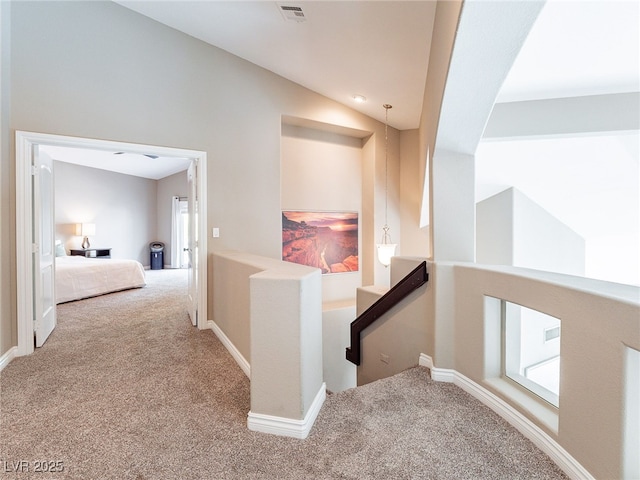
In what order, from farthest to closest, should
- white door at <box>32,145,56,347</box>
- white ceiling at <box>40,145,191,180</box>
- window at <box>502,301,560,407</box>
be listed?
white ceiling at <box>40,145,191,180</box> < window at <box>502,301,560,407</box> < white door at <box>32,145,56,347</box>

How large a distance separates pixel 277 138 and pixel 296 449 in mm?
3485

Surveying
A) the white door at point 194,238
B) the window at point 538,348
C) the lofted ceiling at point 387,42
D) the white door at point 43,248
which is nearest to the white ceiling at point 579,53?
the lofted ceiling at point 387,42

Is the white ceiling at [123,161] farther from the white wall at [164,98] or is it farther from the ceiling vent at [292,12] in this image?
the ceiling vent at [292,12]

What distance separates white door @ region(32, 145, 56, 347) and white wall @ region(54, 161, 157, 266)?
15.8ft

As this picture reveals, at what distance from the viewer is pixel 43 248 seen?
3.09m

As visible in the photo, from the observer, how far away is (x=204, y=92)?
139 inches

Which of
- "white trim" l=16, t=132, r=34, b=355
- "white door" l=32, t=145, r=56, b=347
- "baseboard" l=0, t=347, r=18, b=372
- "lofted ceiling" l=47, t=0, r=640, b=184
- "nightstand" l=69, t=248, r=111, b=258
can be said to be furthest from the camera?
"nightstand" l=69, t=248, r=111, b=258

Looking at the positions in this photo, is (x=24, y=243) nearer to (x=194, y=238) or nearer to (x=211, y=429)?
(x=194, y=238)

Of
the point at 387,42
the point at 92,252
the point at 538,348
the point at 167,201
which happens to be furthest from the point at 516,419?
the point at 167,201

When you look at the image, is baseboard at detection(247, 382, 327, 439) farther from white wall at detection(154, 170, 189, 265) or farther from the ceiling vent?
white wall at detection(154, 170, 189, 265)

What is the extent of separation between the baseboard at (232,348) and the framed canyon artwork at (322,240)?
65.5 inches

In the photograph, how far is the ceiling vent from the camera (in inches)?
108

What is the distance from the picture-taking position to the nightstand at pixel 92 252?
24.0 ft

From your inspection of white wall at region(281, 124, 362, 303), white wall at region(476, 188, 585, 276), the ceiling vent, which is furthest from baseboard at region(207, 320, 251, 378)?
white wall at region(476, 188, 585, 276)
